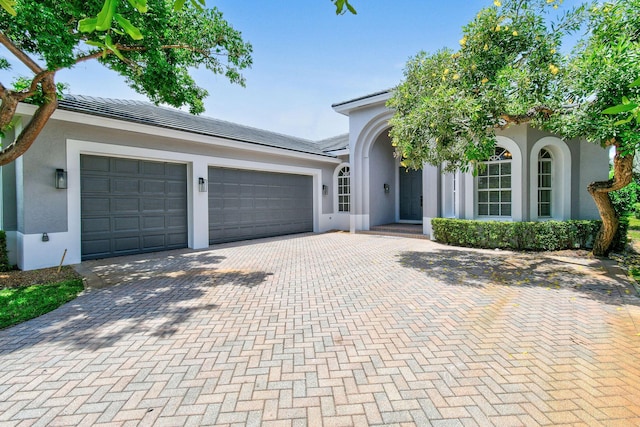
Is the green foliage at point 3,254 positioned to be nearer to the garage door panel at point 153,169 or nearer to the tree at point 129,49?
the tree at point 129,49

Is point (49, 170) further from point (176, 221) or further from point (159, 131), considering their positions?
point (176, 221)

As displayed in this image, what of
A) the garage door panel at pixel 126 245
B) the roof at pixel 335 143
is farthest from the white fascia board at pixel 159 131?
the garage door panel at pixel 126 245

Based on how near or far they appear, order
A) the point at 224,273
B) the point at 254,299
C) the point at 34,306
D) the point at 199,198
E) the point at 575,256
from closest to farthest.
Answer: the point at 34,306
the point at 254,299
the point at 224,273
the point at 575,256
the point at 199,198

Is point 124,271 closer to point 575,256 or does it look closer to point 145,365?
point 145,365

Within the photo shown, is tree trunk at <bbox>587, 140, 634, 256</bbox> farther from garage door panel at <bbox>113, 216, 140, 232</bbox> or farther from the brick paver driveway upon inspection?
garage door panel at <bbox>113, 216, 140, 232</bbox>

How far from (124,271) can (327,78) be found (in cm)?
1020

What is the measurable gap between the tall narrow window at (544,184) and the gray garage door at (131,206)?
40.6 feet

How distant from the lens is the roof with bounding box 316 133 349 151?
16264 millimetres

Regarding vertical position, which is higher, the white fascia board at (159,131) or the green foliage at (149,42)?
the green foliage at (149,42)

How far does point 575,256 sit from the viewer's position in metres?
8.59

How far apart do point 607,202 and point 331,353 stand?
902 centimetres

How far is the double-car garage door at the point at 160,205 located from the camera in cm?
848

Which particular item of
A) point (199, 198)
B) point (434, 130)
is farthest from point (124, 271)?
point (434, 130)

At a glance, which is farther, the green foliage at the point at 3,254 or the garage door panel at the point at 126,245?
the garage door panel at the point at 126,245
